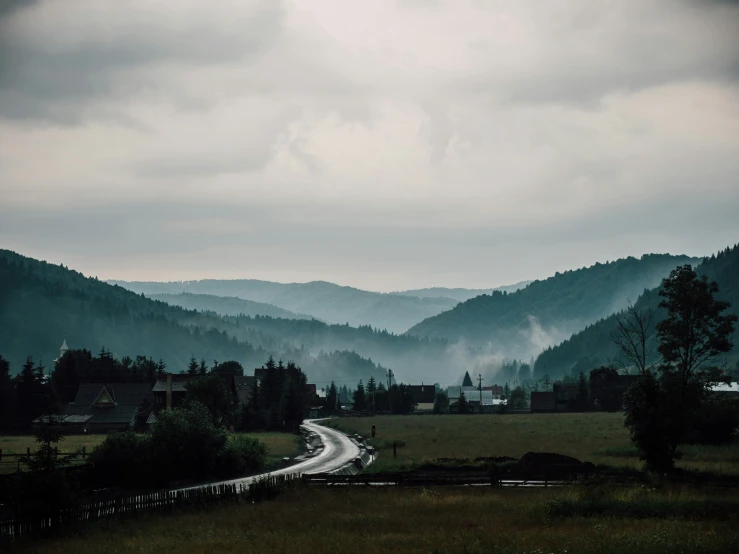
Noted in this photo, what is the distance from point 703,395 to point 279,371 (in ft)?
346

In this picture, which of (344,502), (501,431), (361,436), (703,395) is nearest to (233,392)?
(361,436)

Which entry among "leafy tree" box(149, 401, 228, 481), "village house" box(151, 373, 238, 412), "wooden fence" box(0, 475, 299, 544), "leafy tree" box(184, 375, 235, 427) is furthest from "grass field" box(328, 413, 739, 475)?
"village house" box(151, 373, 238, 412)

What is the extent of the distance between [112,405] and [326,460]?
68.9 m

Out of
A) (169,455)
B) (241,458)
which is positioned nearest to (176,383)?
(241,458)

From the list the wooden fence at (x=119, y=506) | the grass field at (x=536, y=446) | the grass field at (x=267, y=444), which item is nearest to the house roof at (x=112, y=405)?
the grass field at (x=267, y=444)

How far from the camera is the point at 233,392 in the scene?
464 feet

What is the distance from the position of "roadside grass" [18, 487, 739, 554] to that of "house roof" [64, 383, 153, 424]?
96471 mm

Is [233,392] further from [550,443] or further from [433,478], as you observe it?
[433,478]

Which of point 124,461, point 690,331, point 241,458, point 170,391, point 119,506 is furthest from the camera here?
point 170,391

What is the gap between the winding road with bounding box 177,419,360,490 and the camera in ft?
221

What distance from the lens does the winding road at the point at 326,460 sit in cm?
6731

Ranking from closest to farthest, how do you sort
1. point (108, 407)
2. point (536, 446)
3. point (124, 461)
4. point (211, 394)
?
point (124, 461) → point (536, 446) → point (211, 394) → point (108, 407)

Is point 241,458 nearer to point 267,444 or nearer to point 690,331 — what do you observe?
point 267,444

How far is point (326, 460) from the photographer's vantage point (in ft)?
285
